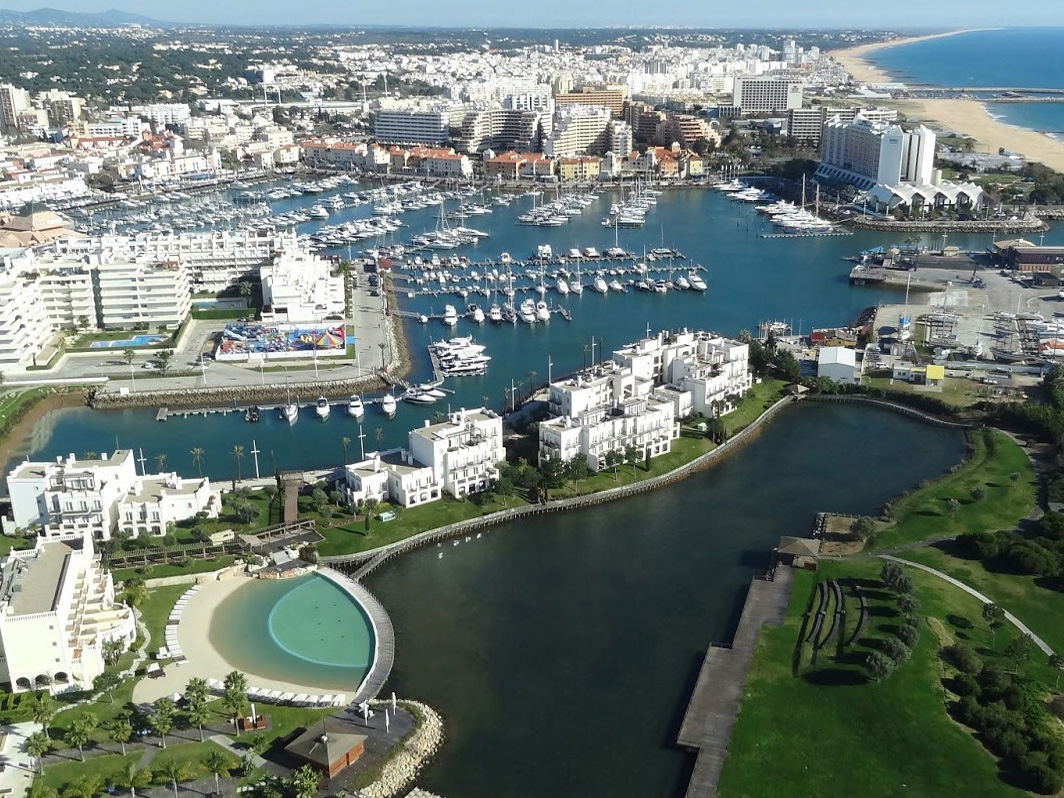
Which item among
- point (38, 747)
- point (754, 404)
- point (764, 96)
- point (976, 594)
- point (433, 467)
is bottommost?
point (976, 594)

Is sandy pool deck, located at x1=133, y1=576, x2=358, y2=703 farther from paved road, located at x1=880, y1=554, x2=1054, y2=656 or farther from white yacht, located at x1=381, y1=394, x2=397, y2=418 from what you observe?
paved road, located at x1=880, y1=554, x2=1054, y2=656

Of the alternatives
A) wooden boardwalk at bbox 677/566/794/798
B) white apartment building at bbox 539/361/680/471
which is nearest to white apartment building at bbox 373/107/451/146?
white apartment building at bbox 539/361/680/471

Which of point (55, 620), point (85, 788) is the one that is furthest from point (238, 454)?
point (85, 788)

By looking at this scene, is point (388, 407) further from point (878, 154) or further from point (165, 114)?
point (165, 114)

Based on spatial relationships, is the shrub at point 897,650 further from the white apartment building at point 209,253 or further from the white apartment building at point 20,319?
the white apartment building at point 209,253

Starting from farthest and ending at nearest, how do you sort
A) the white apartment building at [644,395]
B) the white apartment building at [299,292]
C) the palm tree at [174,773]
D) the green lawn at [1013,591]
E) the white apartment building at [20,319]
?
the white apartment building at [299,292], the white apartment building at [20,319], the white apartment building at [644,395], the green lawn at [1013,591], the palm tree at [174,773]

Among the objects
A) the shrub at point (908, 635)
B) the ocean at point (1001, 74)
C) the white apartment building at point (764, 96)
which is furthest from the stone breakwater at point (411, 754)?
the white apartment building at point (764, 96)

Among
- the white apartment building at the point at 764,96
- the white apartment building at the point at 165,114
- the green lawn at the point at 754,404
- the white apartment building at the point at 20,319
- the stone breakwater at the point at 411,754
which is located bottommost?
the stone breakwater at the point at 411,754
